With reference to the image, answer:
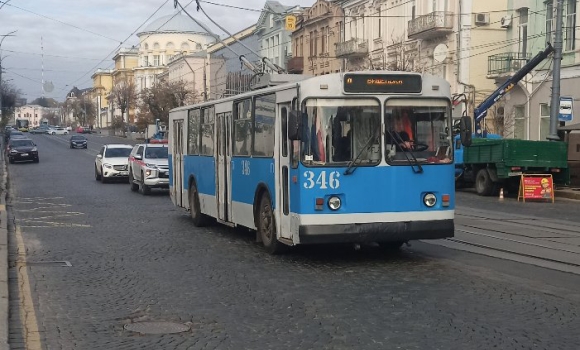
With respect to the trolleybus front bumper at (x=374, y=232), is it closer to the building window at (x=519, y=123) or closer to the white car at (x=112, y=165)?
the white car at (x=112, y=165)

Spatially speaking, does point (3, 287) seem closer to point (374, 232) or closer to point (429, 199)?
point (374, 232)

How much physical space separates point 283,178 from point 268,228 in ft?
4.08

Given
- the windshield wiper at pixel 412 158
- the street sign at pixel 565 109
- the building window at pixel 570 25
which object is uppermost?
the building window at pixel 570 25

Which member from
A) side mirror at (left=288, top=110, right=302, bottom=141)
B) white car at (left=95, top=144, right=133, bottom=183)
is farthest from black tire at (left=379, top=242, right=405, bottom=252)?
white car at (left=95, top=144, right=133, bottom=183)

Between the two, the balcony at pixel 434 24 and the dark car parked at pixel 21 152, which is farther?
the dark car parked at pixel 21 152

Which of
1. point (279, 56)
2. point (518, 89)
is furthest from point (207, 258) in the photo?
point (279, 56)

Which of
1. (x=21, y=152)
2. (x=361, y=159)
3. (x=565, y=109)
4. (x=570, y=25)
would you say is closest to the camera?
(x=361, y=159)

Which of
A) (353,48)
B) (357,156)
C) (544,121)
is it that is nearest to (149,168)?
(357,156)

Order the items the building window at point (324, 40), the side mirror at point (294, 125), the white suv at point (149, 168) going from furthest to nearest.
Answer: the building window at point (324, 40) < the white suv at point (149, 168) < the side mirror at point (294, 125)

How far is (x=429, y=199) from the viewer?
1199cm

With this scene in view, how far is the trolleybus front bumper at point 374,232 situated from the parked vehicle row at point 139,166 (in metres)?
16.8

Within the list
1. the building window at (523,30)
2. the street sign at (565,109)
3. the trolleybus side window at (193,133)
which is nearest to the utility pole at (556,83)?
the street sign at (565,109)

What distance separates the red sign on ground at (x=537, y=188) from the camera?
26.5m

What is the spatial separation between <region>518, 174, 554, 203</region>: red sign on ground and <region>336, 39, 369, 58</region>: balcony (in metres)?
29.9
